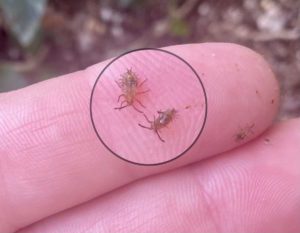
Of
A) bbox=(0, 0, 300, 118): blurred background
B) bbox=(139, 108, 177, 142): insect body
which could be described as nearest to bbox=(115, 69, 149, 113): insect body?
bbox=(139, 108, 177, 142): insect body

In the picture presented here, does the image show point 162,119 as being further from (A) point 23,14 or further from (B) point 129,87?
(A) point 23,14

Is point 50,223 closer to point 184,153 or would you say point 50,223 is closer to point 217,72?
point 184,153

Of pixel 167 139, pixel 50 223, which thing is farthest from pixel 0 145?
pixel 167 139

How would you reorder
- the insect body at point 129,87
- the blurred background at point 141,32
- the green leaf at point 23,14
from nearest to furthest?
the insect body at point 129,87 → the green leaf at point 23,14 → the blurred background at point 141,32

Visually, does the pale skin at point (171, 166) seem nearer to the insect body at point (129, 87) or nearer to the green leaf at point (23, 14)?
the insect body at point (129, 87)

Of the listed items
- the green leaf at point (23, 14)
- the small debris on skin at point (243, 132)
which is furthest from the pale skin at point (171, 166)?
the green leaf at point (23, 14)
